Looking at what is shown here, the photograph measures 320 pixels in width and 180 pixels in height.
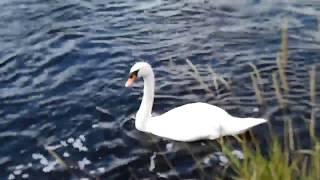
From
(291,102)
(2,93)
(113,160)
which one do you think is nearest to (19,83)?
(2,93)

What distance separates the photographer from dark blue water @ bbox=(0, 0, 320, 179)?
8.73 meters

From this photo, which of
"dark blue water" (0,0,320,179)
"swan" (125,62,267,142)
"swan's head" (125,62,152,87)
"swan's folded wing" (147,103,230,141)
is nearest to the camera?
"dark blue water" (0,0,320,179)

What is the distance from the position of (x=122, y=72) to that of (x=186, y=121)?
2.01 metres

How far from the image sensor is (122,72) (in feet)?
36.3

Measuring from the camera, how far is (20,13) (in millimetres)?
13461

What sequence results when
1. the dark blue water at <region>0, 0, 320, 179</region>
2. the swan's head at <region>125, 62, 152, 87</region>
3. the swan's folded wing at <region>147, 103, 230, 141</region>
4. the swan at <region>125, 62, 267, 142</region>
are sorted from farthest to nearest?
the swan's head at <region>125, 62, 152, 87</region>, the swan's folded wing at <region>147, 103, 230, 141</region>, the swan at <region>125, 62, 267, 142</region>, the dark blue water at <region>0, 0, 320, 179</region>

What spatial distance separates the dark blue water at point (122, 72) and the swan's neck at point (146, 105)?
0.15 m

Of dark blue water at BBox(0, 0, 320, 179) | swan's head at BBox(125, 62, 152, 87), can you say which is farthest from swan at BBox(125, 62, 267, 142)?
dark blue water at BBox(0, 0, 320, 179)

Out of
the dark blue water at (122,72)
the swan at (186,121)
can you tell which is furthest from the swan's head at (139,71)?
the dark blue water at (122,72)

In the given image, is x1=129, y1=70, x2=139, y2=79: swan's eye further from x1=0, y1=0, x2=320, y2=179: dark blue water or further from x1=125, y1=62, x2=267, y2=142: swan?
x1=0, y1=0, x2=320, y2=179: dark blue water

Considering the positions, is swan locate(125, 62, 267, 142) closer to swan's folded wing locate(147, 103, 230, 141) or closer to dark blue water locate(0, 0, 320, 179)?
swan's folded wing locate(147, 103, 230, 141)

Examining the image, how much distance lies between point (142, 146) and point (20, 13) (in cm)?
538

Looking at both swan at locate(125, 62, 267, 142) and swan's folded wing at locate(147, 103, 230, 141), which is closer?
swan at locate(125, 62, 267, 142)

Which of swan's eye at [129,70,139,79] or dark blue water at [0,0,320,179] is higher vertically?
swan's eye at [129,70,139,79]
